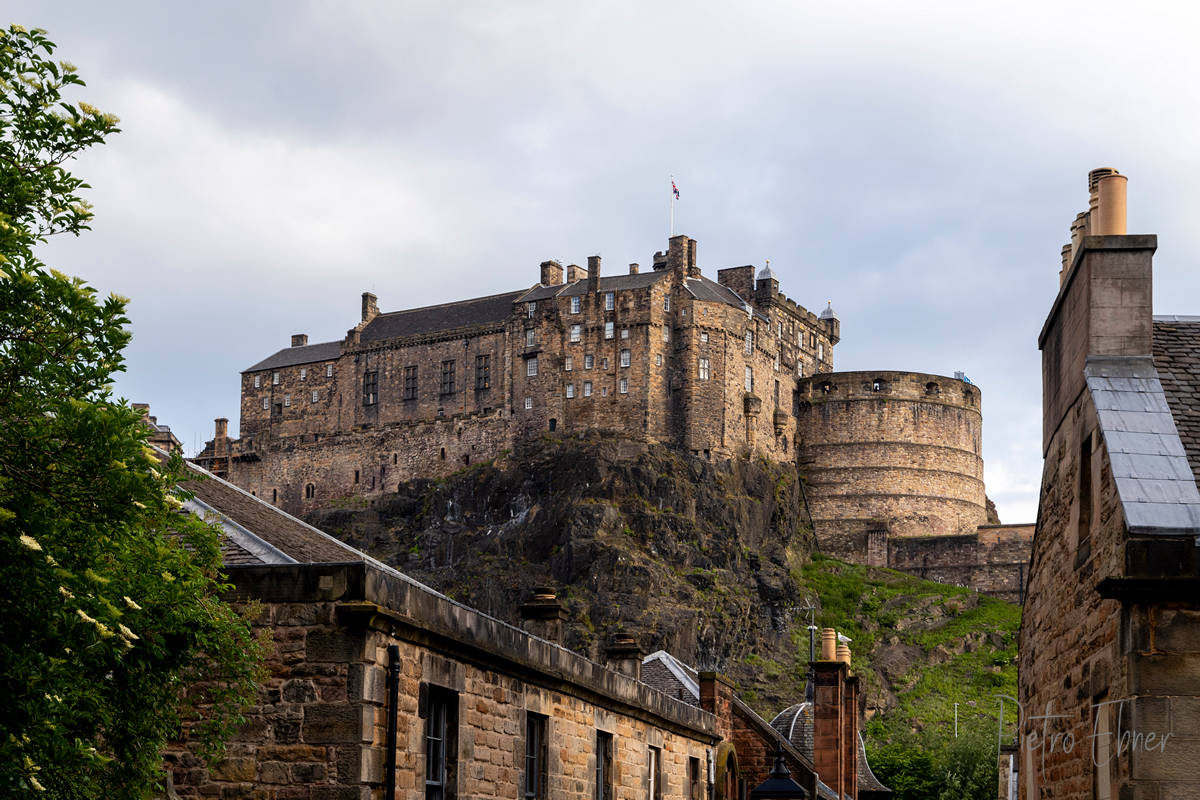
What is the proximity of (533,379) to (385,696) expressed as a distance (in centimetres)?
7277

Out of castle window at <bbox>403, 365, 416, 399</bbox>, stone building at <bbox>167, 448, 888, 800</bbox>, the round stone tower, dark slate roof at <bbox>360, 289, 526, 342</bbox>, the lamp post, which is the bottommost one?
the lamp post

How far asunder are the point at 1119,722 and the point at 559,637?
10.8m

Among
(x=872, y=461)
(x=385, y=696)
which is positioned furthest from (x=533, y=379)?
(x=385, y=696)

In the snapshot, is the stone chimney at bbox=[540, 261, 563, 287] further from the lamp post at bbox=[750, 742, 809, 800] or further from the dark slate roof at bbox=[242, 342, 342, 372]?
the lamp post at bbox=[750, 742, 809, 800]

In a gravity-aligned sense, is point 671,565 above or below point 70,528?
above

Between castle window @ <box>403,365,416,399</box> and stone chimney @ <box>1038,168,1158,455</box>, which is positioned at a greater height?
castle window @ <box>403,365,416,399</box>

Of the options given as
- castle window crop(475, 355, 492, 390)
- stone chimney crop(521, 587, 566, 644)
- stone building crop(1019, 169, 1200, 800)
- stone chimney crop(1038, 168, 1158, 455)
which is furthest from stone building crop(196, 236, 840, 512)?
stone chimney crop(1038, 168, 1158, 455)

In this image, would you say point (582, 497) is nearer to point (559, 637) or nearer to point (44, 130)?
point (559, 637)

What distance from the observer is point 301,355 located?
96750 mm

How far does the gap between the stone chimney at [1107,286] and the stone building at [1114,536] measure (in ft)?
0.03

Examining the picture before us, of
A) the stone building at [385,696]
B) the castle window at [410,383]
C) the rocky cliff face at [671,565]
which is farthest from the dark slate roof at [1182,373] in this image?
the castle window at [410,383]

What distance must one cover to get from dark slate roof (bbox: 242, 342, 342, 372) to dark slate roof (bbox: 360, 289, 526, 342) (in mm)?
2714

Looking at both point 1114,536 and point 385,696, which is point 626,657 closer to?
point 385,696

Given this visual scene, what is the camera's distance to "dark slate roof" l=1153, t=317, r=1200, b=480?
35.6 ft
